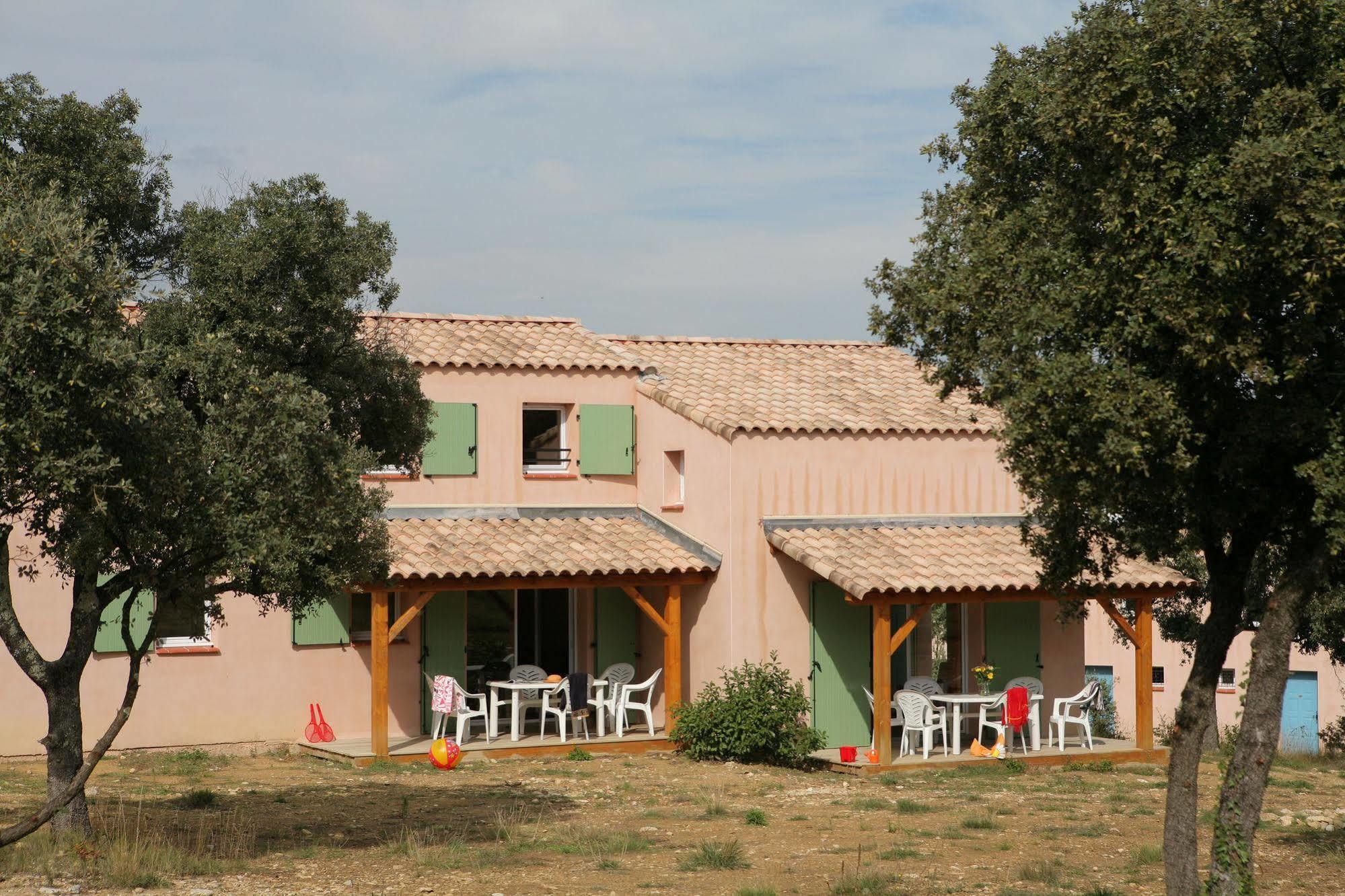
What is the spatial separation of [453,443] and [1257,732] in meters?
12.9

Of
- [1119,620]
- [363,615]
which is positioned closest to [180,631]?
[363,615]

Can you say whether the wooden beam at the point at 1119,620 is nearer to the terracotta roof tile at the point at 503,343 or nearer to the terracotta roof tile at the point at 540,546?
the terracotta roof tile at the point at 540,546

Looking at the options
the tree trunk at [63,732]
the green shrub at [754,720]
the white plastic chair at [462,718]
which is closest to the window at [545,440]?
the white plastic chair at [462,718]

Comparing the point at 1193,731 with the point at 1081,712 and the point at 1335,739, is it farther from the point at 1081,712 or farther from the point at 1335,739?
the point at 1335,739

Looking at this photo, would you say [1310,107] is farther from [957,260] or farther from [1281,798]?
[1281,798]

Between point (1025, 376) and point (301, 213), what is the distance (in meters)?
6.04

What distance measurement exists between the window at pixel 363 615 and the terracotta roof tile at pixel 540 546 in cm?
114

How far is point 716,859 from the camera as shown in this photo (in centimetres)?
1143

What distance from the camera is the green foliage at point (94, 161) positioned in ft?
34.9

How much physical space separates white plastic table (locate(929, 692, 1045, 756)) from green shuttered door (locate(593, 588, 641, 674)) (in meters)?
4.41

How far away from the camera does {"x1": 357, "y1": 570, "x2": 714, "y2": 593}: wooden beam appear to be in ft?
57.1

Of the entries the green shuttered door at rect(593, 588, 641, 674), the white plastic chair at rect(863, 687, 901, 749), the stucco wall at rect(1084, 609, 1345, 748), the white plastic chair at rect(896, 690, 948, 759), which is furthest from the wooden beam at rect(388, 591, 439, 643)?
the stucco wall at rect(1084, 609, 1345, 748)

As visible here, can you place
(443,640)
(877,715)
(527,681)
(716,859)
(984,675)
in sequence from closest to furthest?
1. (716,859)
2. (877,715)
3. (984,675)
4. (527,681)
5. (443,640)

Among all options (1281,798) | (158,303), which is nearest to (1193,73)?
(158,303)
